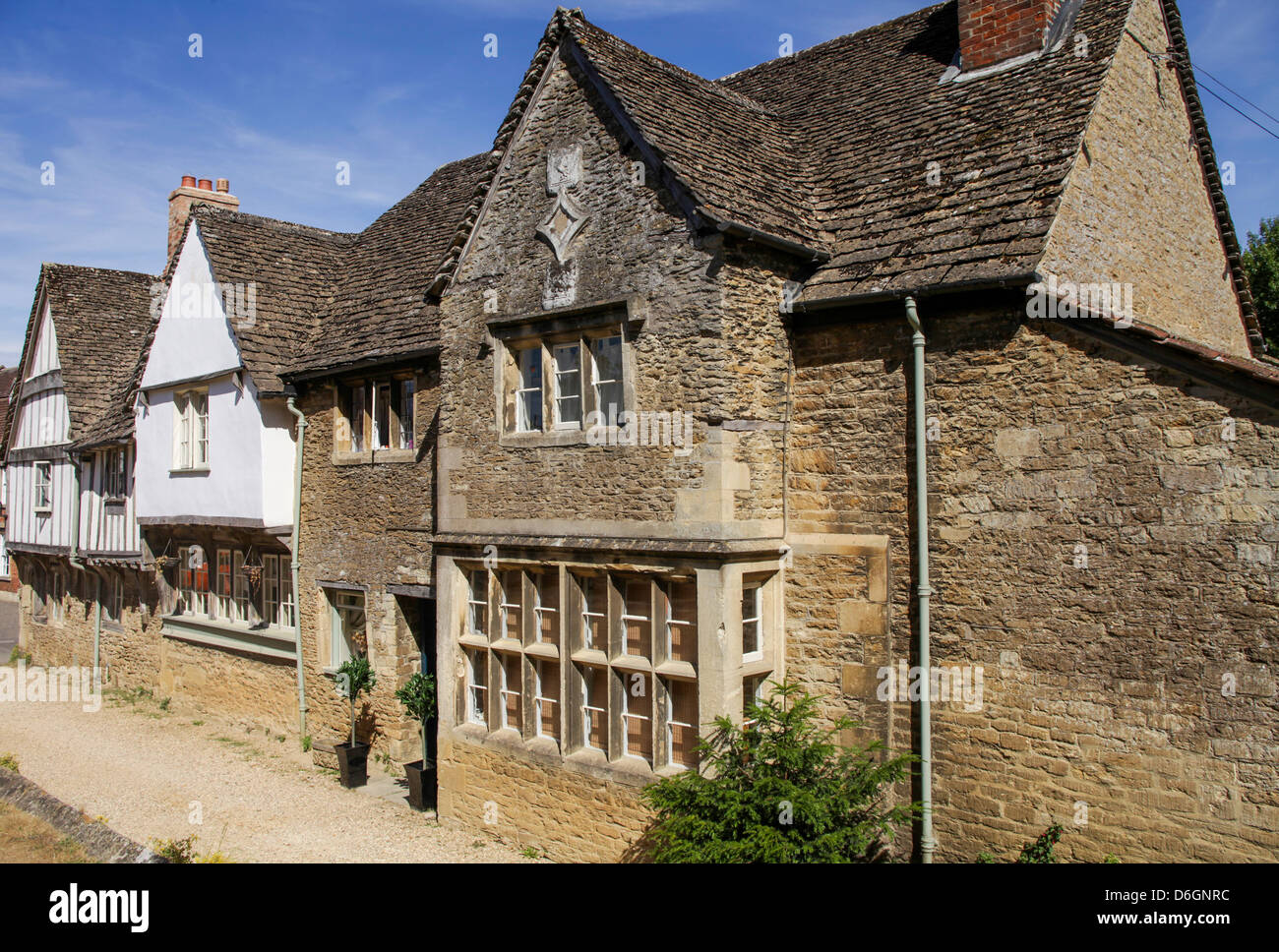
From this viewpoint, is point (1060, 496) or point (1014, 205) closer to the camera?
point (1060, 496)

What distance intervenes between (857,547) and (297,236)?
13584 millimetres

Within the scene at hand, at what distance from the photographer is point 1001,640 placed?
25.5 feet

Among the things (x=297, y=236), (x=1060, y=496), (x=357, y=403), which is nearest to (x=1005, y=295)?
(x=1060, y=496)

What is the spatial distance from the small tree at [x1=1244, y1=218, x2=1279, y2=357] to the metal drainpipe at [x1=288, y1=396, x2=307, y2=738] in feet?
64.0

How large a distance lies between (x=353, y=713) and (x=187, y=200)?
1187cm

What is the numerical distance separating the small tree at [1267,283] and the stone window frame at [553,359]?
682 inches

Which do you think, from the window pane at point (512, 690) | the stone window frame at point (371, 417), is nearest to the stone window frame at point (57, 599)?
the stone window frame at point (371, 417)

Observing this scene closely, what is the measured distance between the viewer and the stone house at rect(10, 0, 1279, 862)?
277 inches

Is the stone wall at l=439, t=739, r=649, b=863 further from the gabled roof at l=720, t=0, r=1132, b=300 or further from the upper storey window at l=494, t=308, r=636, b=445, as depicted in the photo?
the gabled roof at l=720, t=0, r=1132, b=300

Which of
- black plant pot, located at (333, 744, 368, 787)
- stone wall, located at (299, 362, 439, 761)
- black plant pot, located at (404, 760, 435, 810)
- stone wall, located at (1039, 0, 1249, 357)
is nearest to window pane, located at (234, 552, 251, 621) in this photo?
stone wall, located at (299, 362, 439, 761)

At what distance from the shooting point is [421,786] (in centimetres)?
1162

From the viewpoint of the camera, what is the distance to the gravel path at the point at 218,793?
1041cm
